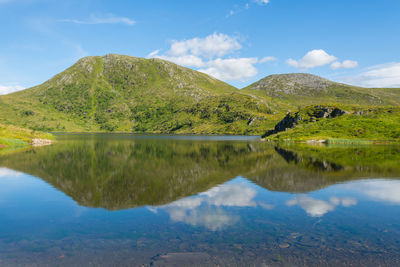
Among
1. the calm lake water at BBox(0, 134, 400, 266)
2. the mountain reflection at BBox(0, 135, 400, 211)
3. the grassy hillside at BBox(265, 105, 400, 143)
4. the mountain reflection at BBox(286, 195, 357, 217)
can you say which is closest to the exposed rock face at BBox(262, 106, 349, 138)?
the grassy hillside at BBox(265, 105, 400, 143)

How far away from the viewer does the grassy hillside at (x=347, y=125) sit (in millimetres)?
135000

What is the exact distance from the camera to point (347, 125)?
152125 mm

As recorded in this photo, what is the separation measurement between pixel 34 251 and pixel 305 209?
69.6ft

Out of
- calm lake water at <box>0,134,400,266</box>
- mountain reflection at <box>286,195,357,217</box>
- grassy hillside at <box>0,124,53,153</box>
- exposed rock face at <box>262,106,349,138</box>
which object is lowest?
mountain reflection at <box>286,195,357,217</box>

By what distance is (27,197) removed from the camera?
27766 mm

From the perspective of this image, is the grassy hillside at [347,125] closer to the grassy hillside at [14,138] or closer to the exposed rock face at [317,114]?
the exposed rock face at [317,114]

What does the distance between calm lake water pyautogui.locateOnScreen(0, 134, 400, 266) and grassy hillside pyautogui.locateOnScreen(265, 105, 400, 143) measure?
4509 inches

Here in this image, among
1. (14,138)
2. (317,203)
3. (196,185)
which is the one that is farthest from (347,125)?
(14,138)

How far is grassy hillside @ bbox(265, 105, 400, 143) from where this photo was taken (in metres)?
135

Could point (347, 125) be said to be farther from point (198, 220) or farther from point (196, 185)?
point (198, 220)

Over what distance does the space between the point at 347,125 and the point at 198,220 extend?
160 meters

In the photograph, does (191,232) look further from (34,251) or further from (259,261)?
(34,251)

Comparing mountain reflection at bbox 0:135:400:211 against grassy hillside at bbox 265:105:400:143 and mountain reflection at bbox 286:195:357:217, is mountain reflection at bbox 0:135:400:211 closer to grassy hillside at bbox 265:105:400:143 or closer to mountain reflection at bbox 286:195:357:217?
mountain reflection at bbox 286:195:357:217

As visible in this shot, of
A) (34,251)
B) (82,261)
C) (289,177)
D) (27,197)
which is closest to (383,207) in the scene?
(289,177)
